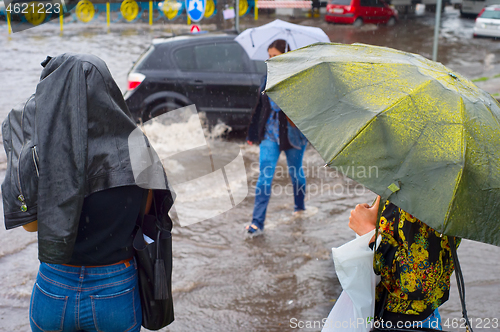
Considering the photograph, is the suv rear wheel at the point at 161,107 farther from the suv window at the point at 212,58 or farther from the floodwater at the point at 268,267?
the floodwater at the point at 268,267

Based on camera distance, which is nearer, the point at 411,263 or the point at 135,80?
the point at 411,263

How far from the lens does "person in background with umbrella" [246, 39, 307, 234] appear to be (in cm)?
501

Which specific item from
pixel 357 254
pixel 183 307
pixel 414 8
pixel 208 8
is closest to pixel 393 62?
pixel 357 254

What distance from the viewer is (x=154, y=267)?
2205mm

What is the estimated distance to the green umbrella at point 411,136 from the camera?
6.12ft

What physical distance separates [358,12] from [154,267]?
79.7 ft

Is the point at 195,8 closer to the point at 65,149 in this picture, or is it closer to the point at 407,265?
the point at 65,149

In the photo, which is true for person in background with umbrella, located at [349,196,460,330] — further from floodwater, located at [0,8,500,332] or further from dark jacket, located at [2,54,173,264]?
floodwater, located at [0,8,500,332]

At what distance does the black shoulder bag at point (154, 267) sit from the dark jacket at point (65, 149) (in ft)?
1.08

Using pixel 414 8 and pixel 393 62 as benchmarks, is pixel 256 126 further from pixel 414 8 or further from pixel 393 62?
pixel 414 8

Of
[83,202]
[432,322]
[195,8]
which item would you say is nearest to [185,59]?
[195,8]

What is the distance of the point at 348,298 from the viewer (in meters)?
2.31

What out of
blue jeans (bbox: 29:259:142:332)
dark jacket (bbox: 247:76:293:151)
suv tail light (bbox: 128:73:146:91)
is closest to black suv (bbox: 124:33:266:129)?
suv tail light (bbox: 128:73:146:91)

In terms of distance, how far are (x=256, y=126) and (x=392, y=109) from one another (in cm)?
323
